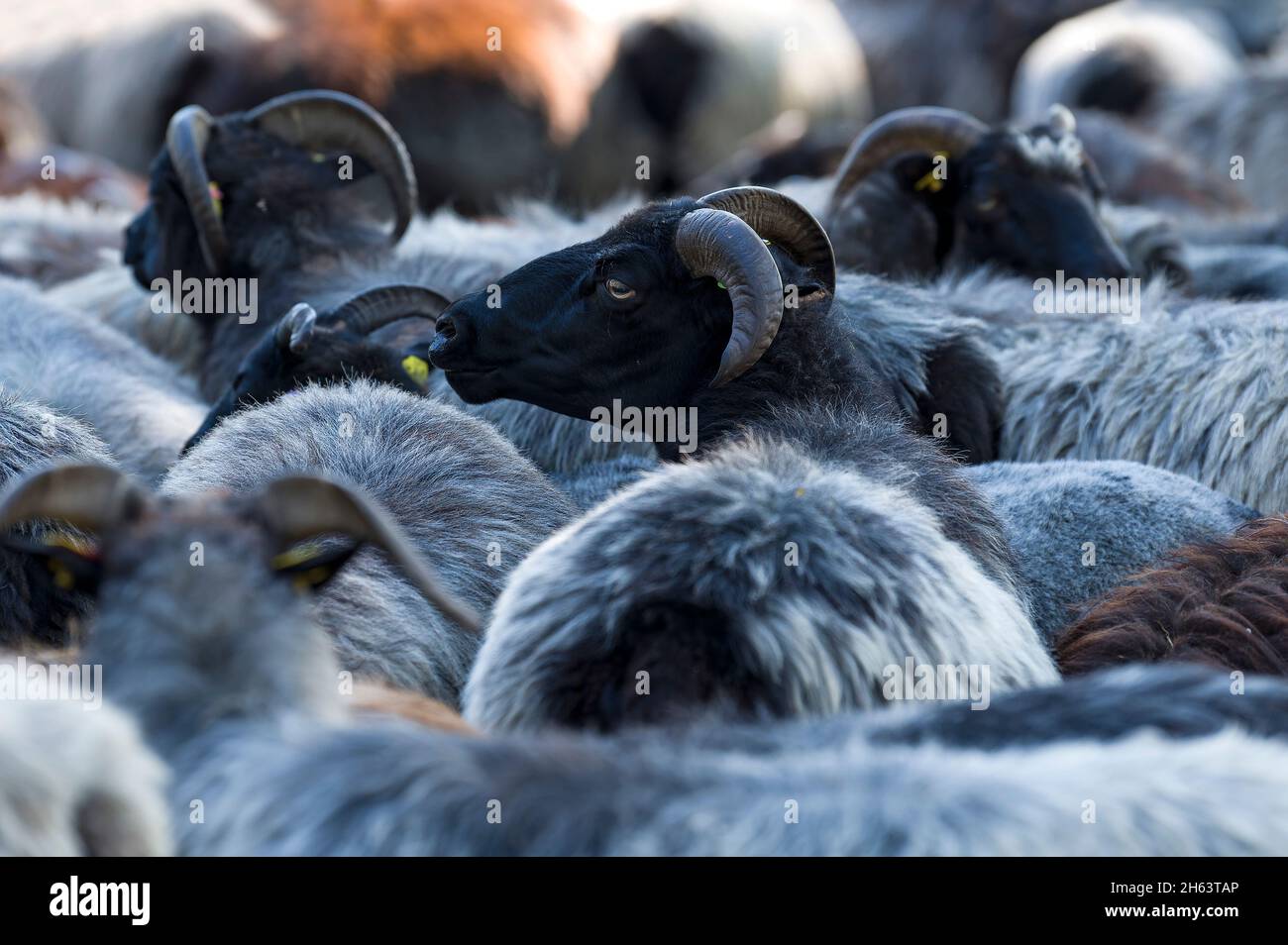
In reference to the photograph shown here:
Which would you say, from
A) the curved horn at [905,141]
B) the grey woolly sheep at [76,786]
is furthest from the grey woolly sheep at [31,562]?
the curved horn at [905,141]

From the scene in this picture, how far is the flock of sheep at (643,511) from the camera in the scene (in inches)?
109

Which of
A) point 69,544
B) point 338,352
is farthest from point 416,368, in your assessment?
point 69,544

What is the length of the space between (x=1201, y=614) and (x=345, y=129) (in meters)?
5.17

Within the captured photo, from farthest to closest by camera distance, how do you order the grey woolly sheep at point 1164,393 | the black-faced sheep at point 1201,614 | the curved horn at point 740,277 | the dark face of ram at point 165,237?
the dark face of ram at point 165,237 → the grey woolly sheep at point 1164,393 → the curved horn at point 740,277 → the black-faced sheep at point 1201,614

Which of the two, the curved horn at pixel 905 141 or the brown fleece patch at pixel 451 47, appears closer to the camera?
the curved horn at pixel 905 141

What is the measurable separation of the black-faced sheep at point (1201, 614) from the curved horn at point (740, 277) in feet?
3.82

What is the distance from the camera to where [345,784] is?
2.79 meters

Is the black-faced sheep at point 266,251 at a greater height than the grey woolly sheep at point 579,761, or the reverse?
the black-faced sheep at point 266,251

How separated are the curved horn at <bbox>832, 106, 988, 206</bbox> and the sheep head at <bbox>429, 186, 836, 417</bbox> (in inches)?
113

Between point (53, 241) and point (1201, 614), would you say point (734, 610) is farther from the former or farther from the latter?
point (53, 241)

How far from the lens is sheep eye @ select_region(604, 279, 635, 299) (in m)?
5.25

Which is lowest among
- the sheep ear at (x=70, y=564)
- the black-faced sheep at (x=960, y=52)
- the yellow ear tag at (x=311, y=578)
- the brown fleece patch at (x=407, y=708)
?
the brown fleece patch at (x=407, y=708)

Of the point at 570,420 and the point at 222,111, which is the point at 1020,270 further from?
the point at 222,111

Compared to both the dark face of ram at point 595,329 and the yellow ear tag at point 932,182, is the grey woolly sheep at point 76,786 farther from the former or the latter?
the yellow ear tag at point 932,182
